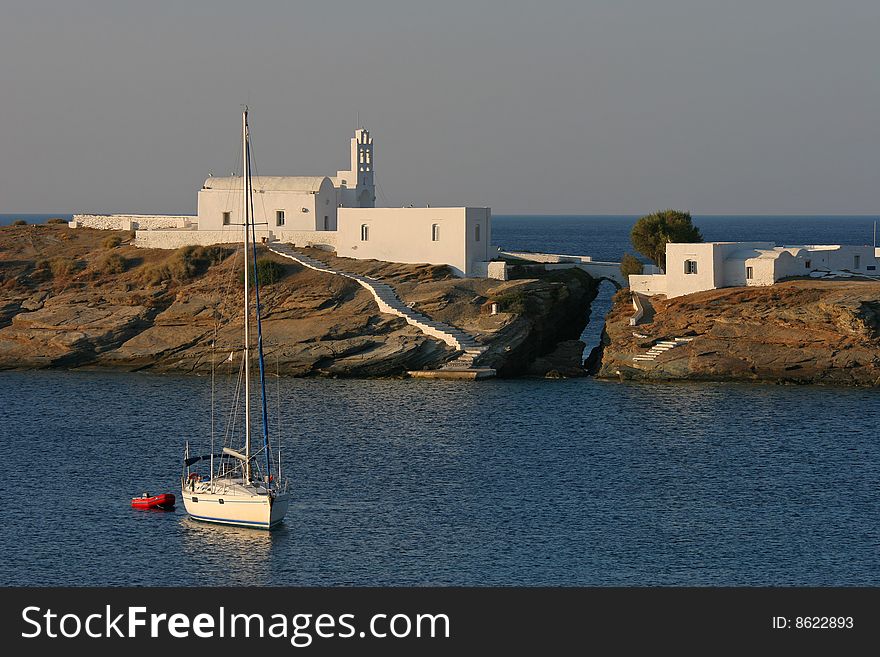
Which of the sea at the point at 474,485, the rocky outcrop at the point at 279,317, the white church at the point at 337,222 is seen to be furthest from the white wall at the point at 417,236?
the sea at the point at 474,485

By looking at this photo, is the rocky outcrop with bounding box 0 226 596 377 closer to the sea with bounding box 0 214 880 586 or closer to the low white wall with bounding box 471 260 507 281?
the low white wall with bounding box 471 260 507 281

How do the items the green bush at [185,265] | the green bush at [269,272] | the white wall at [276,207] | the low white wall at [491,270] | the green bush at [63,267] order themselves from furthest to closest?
the white wall at [276,207] < the green bush at [63,267] < the green bush at [185,265] < the low white wall at [491,270] < the green bush at [269,272]

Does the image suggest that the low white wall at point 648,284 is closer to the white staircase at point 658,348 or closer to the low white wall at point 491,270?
the low white wall at point 491,270

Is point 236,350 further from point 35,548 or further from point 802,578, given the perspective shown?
point 802,578

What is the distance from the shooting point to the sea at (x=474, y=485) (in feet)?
159

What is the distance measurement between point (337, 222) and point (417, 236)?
7.97m

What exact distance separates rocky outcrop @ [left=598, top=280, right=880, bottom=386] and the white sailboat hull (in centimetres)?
3513

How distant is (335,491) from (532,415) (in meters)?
18.7

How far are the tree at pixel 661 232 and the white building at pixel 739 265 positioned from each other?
11.3m

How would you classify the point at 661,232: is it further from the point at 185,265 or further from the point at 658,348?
the point at 185,265

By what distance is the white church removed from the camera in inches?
3888

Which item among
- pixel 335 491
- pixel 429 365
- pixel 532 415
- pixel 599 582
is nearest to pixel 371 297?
pixel 429 365

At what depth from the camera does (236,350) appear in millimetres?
89375

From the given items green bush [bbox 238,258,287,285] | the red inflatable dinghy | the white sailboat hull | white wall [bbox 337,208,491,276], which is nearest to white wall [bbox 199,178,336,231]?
white wall [bbox 337,208,491,276]
